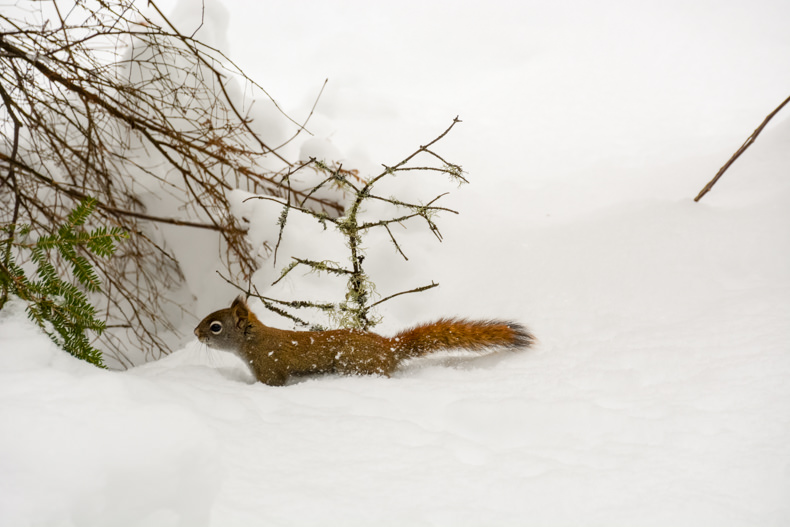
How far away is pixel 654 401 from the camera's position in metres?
1.58

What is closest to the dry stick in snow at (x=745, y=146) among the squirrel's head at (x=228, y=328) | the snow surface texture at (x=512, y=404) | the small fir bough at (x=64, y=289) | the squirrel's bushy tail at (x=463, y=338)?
the snow surface texture at (x=512, y=404)

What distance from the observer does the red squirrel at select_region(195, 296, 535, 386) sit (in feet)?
6.61

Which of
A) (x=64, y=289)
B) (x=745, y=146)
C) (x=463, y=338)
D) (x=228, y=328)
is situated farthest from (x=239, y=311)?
(x=745, y=146)

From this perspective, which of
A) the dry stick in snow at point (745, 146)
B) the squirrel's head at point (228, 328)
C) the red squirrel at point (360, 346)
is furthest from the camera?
the dry stick in snow at point (745, 146)

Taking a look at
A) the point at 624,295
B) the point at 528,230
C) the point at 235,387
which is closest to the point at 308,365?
the point at 235,387

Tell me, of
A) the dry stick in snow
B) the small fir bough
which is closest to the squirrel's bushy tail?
the small fir bough

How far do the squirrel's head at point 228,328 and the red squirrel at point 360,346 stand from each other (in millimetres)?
64

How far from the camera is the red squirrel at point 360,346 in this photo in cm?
202

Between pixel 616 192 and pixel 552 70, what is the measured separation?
2.92 meters

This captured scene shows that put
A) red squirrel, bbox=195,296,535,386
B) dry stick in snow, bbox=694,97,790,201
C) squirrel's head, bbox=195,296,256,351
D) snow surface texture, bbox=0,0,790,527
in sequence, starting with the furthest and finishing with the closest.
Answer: dry stick in snow, bbox=694,97,790,201 → squirrel's head, bbox=195,296,256,351 → red squirrel, bbox=195,296,535,386 → snow surface texture, bbox=0,0,790,527

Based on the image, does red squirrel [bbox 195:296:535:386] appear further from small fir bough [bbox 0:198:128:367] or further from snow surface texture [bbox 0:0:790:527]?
small fir bough [bbox 0:198:128:367]

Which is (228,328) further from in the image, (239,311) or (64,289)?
(64,289)

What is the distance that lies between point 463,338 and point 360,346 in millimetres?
397

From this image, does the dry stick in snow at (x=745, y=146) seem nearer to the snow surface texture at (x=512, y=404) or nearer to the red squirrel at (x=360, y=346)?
the snow surface texture at (x=512, y=404)
